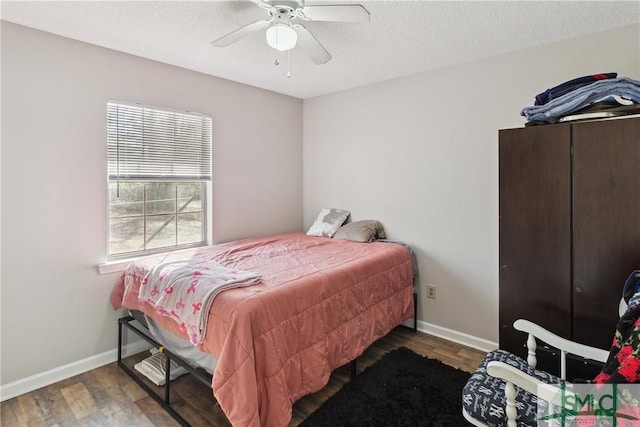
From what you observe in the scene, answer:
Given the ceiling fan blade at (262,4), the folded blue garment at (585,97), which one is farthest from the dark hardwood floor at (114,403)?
the ceiling fan blade at (262,4)

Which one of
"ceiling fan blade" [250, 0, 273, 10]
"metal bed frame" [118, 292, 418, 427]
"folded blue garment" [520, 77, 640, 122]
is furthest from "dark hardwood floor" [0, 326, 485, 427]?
"ceiling fan blade" [250, 0, 273, 10]

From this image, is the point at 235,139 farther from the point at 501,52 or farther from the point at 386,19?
the point at 501,52

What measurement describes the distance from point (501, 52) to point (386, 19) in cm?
113

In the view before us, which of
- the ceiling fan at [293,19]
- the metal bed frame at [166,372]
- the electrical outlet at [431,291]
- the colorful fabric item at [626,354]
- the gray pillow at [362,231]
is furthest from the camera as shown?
the gray pillow at [362,231]

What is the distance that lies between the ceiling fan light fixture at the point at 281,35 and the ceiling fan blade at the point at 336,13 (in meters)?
0.11

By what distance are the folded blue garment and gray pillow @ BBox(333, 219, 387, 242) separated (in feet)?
5.53

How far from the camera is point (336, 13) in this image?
5.46 ft

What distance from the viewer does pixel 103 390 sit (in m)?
2.20

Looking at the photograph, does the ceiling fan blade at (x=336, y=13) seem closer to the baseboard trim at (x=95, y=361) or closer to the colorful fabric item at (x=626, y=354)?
the colorful fabric item at (x=626, y=354)

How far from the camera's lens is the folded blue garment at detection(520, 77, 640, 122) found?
1591 mm

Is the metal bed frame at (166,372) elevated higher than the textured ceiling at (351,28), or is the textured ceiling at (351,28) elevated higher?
the textured ceiling at (351,28)

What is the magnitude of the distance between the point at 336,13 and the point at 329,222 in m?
2.23

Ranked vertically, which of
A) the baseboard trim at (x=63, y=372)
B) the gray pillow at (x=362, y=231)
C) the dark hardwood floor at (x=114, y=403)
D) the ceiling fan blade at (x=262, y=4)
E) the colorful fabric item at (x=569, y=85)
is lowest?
the dark hardwood floor at (x=114, y=403)

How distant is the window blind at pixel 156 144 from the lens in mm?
2564
